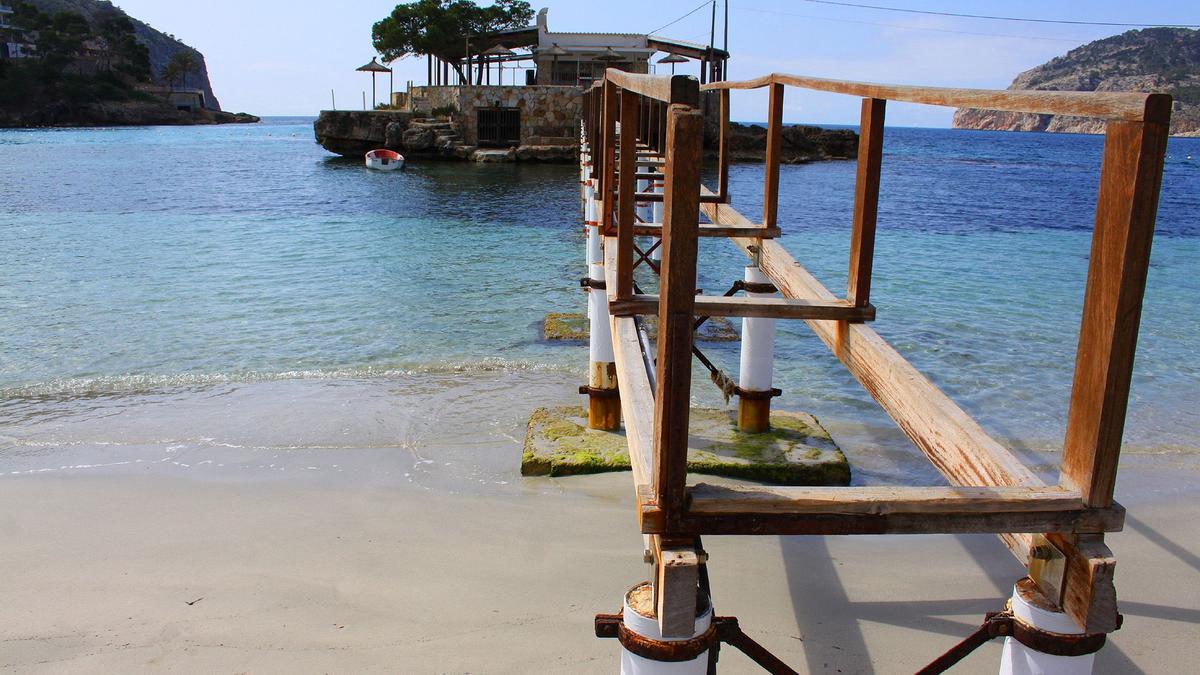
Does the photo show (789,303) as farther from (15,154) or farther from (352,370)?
(15,154)

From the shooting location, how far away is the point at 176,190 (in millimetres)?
30750

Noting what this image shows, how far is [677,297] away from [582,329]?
27.0 ft

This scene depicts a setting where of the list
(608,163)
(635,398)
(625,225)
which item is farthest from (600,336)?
(635,398)

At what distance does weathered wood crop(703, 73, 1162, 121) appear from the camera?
1.79 m

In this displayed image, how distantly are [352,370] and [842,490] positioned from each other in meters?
7.41

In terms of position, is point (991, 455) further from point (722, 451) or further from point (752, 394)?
point (752, 394)

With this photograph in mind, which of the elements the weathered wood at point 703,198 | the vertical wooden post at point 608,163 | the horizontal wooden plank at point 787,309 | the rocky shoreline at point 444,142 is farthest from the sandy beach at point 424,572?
the rocky shoreline at point 444,142

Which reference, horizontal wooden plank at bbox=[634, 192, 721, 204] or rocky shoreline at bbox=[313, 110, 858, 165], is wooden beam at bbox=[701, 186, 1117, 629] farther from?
rocky shoreline at bbox=[313, 110, 858, 165]

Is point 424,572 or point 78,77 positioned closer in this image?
point 424,572

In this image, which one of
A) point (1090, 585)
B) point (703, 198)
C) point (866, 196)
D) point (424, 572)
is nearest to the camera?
point (1090, 585)

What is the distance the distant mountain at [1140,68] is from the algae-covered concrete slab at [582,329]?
116365 millimetres

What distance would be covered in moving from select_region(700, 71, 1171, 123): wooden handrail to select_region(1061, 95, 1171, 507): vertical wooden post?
0.01m

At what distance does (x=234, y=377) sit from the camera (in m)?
8.76

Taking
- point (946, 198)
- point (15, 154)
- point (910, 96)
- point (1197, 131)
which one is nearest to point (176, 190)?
point (15, 154)
